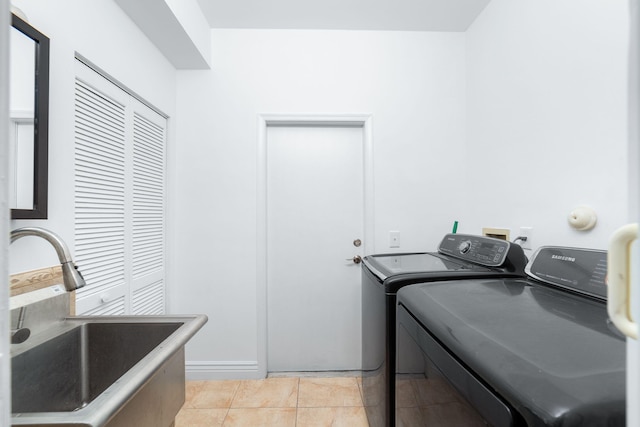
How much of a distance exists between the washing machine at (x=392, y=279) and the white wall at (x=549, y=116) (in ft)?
0.85

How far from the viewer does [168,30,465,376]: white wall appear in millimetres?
2152

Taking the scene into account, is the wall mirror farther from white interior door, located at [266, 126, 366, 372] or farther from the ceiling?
white interior door, located at [266, 126, 366, 372]

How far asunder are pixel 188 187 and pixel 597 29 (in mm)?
2369

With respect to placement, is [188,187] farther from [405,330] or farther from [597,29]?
[597,29]

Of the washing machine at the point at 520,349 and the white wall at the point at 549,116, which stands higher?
the white wall at the point at 549,116

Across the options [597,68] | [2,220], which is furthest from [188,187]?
[597,68]

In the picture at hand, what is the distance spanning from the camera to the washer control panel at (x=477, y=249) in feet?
4.58

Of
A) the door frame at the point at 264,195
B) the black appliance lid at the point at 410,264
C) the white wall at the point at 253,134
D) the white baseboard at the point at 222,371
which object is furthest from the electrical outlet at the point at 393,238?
the white baseboard at the point at 222,371

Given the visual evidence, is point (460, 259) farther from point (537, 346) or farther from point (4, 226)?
point (4, 226)

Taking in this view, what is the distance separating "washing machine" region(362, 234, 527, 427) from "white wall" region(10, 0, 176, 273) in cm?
138

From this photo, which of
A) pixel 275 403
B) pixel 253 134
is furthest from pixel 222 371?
pixel 253 134

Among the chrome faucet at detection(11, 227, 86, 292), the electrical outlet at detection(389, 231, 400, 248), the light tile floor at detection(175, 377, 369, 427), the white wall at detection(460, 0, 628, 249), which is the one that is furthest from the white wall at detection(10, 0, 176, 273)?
the white wall at detection(460, 0, 628, 249)

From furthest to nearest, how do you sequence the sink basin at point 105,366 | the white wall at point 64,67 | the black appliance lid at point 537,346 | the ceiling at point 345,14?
the ceiling at point 345,14 → the white wall at point 64,67 → the sink basin at point 105,366 → the black appliance lid at point 537,346

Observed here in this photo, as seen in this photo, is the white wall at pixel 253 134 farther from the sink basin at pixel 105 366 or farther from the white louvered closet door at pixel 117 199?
the sink basin at pixel 105 366
